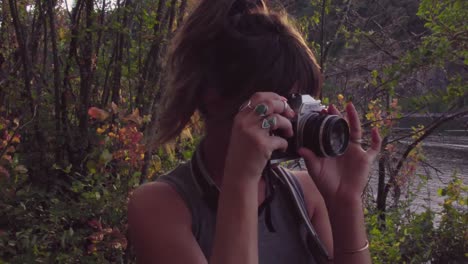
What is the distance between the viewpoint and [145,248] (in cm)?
105

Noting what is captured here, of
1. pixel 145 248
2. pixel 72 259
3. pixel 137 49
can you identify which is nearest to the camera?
pixel 145 248

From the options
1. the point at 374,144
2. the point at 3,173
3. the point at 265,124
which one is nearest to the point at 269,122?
the point at 265,124

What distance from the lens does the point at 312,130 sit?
1.12 meters

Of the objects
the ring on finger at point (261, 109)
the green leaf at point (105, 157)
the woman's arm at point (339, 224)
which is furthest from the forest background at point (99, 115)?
the ring on finger at point (261, 109)

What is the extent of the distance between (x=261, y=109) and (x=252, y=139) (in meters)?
0.06

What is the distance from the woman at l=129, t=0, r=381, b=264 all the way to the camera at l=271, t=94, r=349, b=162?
0.07 feet

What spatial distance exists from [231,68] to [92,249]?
5.76ft

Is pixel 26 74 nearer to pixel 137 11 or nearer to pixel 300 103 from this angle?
pixel 137 11

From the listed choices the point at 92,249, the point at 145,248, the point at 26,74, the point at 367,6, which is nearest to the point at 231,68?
the point at 145,248

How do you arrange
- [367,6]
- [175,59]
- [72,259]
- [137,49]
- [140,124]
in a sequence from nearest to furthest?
[175,59] < [72,259] < [140,124] < [137,49] < [367,6]

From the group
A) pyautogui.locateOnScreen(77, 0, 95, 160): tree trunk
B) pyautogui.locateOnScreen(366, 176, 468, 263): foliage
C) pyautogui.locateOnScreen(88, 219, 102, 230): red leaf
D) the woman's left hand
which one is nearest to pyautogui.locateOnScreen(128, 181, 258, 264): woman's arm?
the woman's left hand

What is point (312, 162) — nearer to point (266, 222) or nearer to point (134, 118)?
point (266, 222)

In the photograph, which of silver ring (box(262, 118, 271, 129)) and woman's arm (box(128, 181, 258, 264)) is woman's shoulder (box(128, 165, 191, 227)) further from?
silver ring (box(262, 118, 271, 129))

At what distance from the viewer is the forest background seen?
2721 millimetres
